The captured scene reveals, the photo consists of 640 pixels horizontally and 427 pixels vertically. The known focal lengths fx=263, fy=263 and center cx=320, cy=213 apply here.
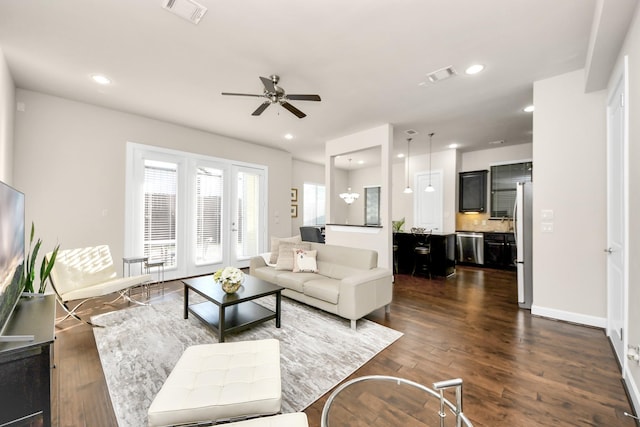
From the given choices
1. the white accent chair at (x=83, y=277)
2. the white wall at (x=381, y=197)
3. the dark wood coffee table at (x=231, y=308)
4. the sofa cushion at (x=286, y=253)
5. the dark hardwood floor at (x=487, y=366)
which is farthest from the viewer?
the white wall at (x=381, y=197)

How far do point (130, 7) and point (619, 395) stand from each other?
4662 mm

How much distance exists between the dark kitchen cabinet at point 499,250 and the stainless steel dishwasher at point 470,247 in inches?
4.0

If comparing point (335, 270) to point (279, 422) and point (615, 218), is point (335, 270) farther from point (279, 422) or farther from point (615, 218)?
point (615, 218)

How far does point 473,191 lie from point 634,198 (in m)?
5.16

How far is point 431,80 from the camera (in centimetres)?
324

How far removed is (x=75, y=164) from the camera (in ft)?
12.9

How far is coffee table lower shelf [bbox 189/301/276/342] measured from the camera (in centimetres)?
249

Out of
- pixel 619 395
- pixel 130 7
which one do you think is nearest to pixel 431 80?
pixel 130 7

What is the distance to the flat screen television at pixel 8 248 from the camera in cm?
132

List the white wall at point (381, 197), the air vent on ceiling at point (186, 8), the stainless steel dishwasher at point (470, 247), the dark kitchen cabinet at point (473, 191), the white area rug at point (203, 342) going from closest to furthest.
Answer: the white area rug at point (203, 342) → the air vent on ceiling at point (186, 8) → the white wall at point (381, 197) → the stainless steel dishwasher at point (470, 247) → the dark kitchen cabinet at point (473, 191)

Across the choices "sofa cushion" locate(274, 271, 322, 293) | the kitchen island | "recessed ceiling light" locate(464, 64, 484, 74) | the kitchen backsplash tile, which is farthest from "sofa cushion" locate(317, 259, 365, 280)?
the kitchen backsplash tile

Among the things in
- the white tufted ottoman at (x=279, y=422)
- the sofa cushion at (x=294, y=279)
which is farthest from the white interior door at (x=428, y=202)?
the white tufted ottoman at (x=279, y=422)

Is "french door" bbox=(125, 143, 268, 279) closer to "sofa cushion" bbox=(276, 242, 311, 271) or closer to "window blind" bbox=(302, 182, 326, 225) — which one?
"window blind" bbox=(302, 182, 326, 225)

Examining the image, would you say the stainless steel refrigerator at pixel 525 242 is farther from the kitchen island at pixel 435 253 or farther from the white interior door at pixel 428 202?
the white interior door at pixel 428 202
